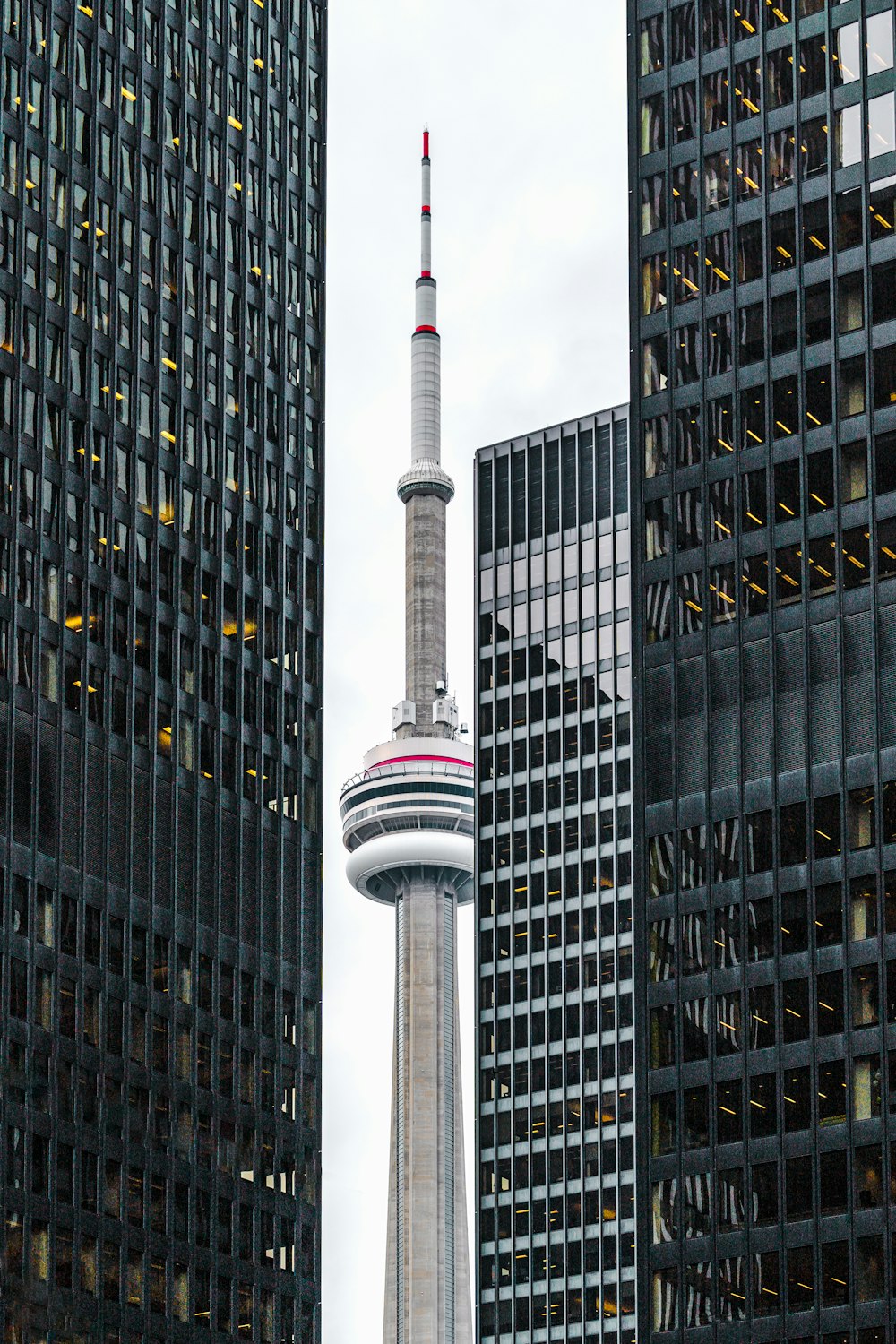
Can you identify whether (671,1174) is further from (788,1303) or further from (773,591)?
(773,591)

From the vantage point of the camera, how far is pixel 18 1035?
117 metres

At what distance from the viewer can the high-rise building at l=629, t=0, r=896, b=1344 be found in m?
96.4

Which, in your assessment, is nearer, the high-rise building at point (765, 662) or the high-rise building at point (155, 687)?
the high-rise building at point (765, 662)

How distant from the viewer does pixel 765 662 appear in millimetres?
104125

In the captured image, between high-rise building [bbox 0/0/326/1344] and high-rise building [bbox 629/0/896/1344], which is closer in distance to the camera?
high-rise building [bbox 629/0/896/1344]

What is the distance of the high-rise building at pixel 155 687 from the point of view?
4739 inches

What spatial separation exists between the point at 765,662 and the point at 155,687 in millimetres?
39529

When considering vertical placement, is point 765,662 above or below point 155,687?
below

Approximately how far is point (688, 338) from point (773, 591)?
1304 centimetres

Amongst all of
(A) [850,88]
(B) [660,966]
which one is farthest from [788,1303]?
(A) [850,88]

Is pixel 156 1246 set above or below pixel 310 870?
below

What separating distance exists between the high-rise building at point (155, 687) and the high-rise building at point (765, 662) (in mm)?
30968

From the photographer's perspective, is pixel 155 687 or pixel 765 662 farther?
pixel 155 687

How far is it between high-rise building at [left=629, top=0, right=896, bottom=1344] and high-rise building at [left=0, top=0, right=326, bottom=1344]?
102 feet
